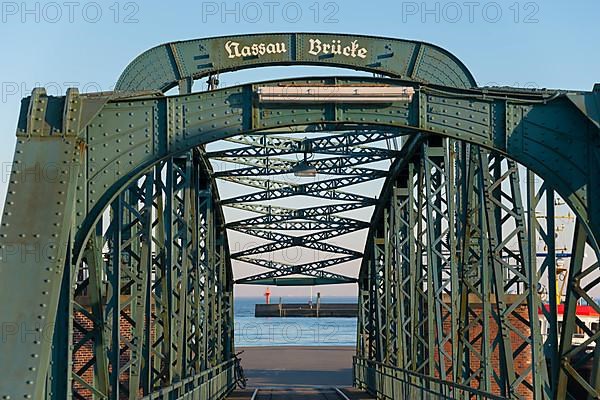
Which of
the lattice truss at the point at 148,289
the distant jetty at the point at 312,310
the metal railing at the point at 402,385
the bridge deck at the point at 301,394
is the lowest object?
the bridge deck at the point at 301,394

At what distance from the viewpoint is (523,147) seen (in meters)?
14.3

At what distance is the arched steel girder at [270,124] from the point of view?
1337 cm

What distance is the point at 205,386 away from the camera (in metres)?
27.0

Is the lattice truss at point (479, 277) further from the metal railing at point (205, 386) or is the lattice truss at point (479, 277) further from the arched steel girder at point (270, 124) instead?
the metal railing at point (205, 386)

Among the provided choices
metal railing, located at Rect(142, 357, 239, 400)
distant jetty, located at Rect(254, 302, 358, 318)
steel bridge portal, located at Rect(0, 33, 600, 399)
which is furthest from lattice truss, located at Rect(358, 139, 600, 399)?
distant jetty, located at Rect(254, 302, 358, 318)

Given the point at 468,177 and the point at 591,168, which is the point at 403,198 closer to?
the point at 468,177

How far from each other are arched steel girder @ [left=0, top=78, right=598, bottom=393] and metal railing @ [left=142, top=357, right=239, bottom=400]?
13.1 feet

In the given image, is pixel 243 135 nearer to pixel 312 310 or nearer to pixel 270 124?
pixel 270 124

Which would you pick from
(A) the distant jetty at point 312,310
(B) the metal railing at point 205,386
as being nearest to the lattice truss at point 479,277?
(B) the metal railing at point 205,386

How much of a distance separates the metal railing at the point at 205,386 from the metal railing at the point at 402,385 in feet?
15.1

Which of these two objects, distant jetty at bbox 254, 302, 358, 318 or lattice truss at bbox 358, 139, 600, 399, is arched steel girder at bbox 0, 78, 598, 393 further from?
distant jetty at bbox 254, 302, 358, 318

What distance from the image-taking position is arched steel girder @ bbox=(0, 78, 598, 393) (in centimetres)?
1337

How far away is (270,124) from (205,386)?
13901 millimetres

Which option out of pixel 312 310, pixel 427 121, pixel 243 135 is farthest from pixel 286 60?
pixel 312 310
